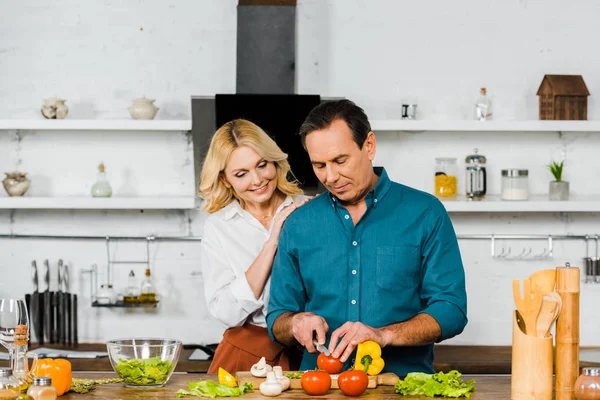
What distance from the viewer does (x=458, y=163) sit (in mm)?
4828

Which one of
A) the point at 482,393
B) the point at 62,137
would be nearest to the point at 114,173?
the point at 62,137

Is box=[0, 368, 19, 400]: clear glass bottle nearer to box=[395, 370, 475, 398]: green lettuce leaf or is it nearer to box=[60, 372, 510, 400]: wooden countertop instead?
box=[60, 372, 510, 400]: wooden countertop

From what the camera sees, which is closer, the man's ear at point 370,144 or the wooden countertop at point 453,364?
the man's ear at point 370,144

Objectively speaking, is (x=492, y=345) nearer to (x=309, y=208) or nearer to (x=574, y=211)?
(x=574, y=211)

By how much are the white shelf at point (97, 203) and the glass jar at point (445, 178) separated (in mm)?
1375

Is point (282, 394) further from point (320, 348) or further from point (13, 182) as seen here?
point (13, 182)

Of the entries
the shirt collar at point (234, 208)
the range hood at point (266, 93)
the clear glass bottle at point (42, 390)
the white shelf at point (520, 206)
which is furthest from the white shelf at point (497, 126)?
the clear glass bottle at point (42, 390)

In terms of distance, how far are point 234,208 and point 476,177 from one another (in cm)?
201

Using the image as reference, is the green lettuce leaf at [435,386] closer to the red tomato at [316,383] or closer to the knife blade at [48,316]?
the red tomato at [316,383]

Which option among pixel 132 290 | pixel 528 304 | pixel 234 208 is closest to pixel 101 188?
pixel 132 290

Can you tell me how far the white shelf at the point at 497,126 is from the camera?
4547 mm

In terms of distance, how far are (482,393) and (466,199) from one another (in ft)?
8.11

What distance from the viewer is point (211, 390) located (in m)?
2.24

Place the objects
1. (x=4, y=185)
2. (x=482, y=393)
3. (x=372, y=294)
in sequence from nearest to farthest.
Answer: (x=482, y=393)
(x=372, y=294)
(x=4, y=185)
